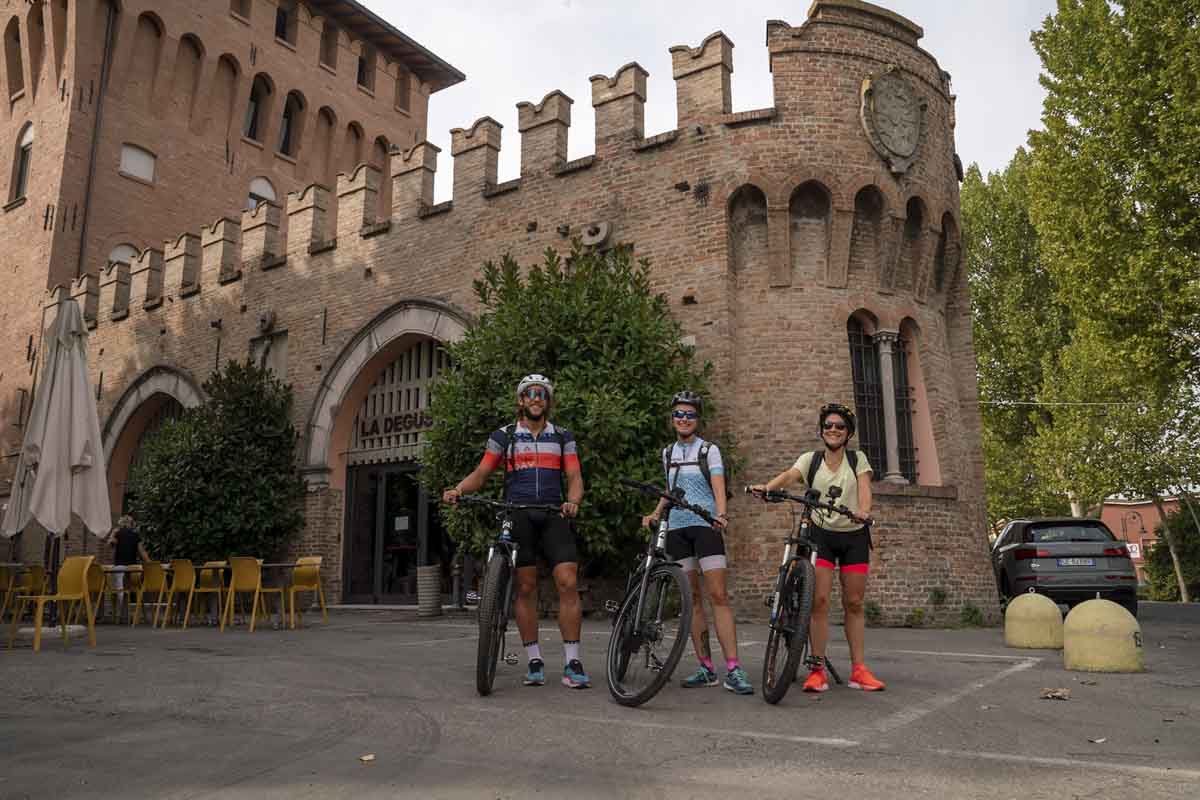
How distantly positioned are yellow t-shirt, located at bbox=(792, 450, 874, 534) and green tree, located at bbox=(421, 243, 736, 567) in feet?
16.9

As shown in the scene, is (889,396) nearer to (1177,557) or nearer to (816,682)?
(816,682)

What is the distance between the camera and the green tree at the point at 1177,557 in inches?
1182

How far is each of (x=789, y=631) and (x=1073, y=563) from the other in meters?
8.53

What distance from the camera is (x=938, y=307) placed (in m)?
14.5

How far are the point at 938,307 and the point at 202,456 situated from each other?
12.3 metres

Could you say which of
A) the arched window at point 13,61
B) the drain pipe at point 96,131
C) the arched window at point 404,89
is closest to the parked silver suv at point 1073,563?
the drain pipe at point 96,131

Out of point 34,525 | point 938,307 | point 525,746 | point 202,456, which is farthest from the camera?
point 34,525

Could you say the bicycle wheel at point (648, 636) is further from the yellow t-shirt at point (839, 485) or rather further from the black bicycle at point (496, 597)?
the yellow t-shirt at point (839, 485)

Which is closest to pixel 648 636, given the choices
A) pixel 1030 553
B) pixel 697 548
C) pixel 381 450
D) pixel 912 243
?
pixel 697 548

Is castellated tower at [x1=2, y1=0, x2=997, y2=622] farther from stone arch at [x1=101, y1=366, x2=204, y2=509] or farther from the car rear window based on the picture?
stone arch at [x1=101, y1=366, x2=204, y2=509]

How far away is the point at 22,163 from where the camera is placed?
2567 cm

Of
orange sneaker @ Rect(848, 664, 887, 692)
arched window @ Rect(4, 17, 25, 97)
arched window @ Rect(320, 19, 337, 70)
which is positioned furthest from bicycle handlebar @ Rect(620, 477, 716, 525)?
arched window @ Rect(4, 17, 25, 97)

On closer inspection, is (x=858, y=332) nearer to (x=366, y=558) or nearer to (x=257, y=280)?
(x=366, y=558)

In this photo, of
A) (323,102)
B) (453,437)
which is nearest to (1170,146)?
(453,437)
